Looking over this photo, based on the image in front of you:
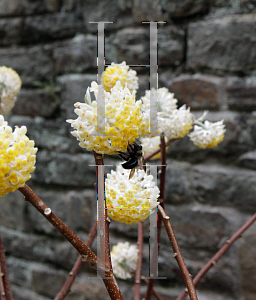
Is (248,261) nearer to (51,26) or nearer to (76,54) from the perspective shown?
(76,54)

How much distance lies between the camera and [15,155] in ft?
0.72

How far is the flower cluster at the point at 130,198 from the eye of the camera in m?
0.27

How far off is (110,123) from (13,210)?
1148mm

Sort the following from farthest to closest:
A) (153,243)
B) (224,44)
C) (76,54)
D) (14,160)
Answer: (76,54) → (224,44) → (153,243) → (14,160)

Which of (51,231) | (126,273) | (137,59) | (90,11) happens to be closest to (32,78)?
(90,11)

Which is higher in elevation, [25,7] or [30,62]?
[25,7]

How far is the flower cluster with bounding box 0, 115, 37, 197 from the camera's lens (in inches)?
8.4

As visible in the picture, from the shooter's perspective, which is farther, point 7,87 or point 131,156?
point 7,87

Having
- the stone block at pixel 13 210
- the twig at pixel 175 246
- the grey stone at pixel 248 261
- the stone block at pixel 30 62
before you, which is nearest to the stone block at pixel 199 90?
the grey stone at pixel 248 261

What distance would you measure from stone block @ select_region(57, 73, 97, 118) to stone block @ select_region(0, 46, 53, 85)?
0.08 m

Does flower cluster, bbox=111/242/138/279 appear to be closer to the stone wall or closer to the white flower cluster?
the white flower cluster

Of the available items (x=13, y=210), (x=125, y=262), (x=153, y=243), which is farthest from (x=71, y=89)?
(x=153, y=243)

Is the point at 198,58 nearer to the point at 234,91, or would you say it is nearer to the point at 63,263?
the point at 234,91

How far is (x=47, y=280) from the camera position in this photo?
1.20 m
